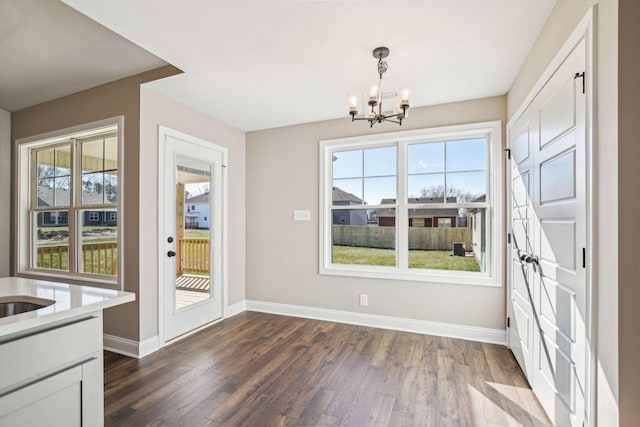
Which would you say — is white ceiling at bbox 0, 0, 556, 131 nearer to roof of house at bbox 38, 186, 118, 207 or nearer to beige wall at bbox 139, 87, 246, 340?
beige wall at bbox 139, 87, 246, 340

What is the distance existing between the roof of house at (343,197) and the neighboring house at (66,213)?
8.17 ft

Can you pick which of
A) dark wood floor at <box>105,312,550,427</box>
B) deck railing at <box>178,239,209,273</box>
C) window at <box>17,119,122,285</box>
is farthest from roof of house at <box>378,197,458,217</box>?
window at <box>17,119,122,285</box>

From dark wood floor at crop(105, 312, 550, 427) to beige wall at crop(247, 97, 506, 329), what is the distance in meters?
0.37

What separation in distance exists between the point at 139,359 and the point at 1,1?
9.64ft

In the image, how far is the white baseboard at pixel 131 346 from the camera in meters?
2.78

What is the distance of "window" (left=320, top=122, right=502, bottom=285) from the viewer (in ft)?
10.5

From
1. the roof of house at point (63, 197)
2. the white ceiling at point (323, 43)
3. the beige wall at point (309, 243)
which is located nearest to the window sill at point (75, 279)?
the roof of house at point (63, 197)

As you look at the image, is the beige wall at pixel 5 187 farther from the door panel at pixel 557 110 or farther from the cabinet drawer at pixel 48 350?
the door panel at pixel 557 110

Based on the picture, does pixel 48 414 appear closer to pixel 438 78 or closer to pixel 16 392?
pixel 16 392

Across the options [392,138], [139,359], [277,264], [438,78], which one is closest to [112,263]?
[139,359]

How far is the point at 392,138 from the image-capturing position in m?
3.49

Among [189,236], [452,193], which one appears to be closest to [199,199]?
[189,236]

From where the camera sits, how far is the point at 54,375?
48.4 inches

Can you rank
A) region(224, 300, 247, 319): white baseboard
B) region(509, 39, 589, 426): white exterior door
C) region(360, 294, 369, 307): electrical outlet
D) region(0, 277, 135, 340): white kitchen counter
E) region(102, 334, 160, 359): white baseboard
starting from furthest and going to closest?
1. region(224, 300, 247, 319): white baseboard
2. region(360, 294, 369, 307): electrical outlet
3. region(102, 334, 160, 359): white baseboard
4. region(509, 39, 589, 426): white exterior door
5. region(0, 277, 135, 340): white kitchen counter
